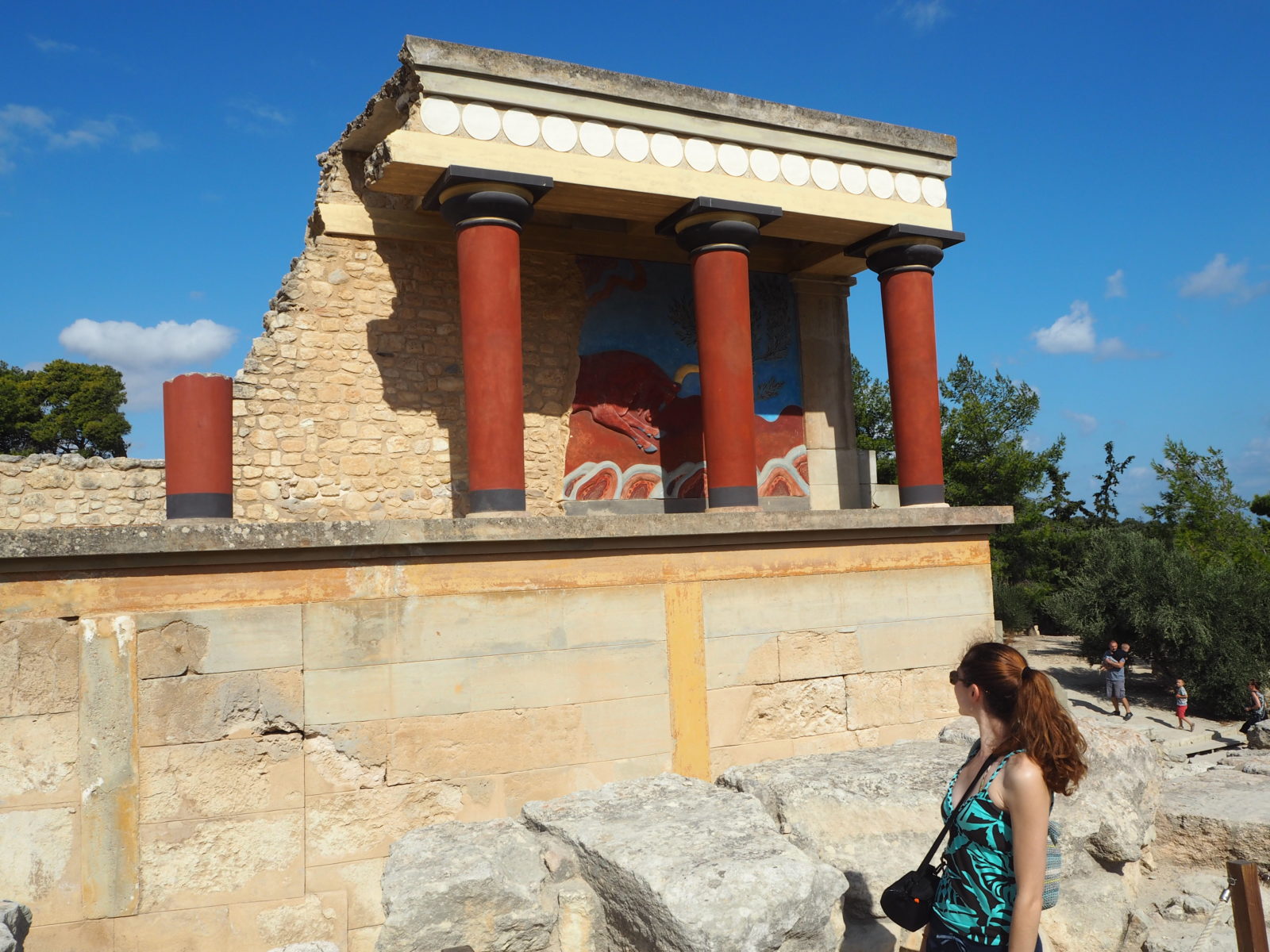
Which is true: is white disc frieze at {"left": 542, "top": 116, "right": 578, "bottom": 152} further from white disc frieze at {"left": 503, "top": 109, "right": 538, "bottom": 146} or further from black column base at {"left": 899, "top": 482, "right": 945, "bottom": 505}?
black column base at {"left": 899, "top": 482, "right": 945, "bottom": 505}

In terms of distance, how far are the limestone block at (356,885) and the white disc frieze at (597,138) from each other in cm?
573

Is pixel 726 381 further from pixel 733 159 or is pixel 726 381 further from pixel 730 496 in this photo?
pixel 733 159

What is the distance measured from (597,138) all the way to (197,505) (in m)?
4.47

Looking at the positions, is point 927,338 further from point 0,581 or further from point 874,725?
point 0,581

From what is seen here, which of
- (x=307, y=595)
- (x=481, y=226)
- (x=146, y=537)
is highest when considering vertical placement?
(x=481, y=226)

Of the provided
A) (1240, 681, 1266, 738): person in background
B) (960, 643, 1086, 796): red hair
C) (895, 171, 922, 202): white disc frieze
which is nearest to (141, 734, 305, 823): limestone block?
(960, 643, 1086, 796): red hair

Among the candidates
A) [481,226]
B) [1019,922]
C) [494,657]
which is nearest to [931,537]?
[494,657]

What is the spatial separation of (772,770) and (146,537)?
3372 mm

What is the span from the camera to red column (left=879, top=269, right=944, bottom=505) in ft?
29.7

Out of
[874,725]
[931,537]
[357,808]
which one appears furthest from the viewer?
[931,537]

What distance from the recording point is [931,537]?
7051 mm

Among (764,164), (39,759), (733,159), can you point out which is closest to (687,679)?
(39,759)

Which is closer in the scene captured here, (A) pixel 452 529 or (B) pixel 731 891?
(B) pixel 731 891

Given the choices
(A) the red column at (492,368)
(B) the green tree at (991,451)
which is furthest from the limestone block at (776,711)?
(B) the green tree at (991,451)
